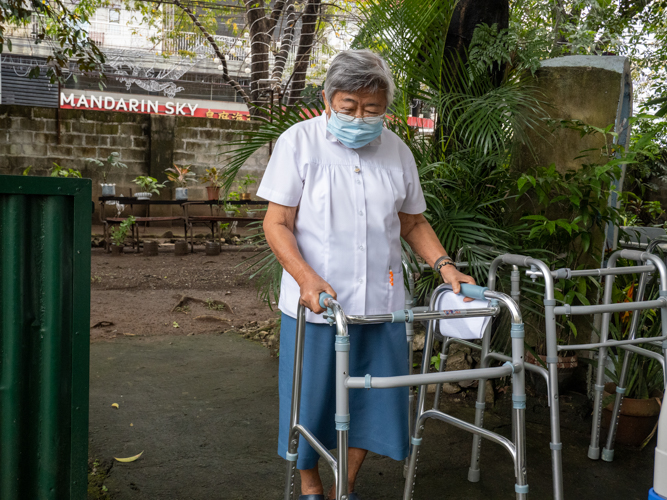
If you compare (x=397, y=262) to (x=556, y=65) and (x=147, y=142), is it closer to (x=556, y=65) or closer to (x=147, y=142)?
(x=556, y=65)

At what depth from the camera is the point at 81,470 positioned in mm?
1991

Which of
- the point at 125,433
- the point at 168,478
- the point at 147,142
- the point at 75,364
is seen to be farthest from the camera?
the point at 147,142

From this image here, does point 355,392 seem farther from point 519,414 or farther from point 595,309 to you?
point 595,309

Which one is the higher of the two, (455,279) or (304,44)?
(304,44)

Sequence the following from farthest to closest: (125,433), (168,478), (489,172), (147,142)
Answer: (147,142)
(489,172)
(125,433)
(168,478)

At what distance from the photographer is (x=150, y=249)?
8422mm

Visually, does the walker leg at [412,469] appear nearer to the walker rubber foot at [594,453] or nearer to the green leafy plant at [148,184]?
the walker rubber foot at [594,453]

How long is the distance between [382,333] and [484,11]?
2.37m

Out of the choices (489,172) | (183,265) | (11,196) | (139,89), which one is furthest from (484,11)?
(139,89)

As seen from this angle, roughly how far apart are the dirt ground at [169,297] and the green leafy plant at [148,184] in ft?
5.94

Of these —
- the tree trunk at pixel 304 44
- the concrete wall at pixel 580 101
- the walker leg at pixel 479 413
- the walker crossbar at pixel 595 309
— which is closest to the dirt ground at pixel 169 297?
the walker leg at pixel 479 413

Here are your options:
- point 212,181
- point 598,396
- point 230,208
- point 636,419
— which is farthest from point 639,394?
point 212,181

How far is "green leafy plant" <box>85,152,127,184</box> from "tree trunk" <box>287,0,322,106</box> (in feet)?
10.3

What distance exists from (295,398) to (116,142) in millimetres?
9287
